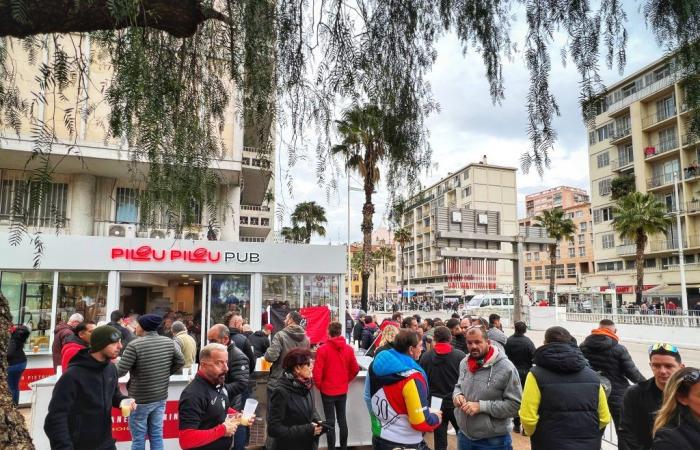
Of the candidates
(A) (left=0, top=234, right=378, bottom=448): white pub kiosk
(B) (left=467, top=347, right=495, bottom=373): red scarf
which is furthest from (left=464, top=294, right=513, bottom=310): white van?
(B) (left=467, top=347, right=495, bottom=373): red scarf

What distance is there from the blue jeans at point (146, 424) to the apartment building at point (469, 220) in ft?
11.9

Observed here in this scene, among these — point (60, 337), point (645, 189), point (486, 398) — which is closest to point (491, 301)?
point (645, 189)

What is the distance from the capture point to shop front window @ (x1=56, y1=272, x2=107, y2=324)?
37.5ft

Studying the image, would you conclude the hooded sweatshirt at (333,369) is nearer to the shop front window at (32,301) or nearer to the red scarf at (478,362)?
the red scarf at (478,362)

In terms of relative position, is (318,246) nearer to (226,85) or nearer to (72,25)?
(226,85)

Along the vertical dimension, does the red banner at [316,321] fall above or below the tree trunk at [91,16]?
below

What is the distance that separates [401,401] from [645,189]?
155 ft

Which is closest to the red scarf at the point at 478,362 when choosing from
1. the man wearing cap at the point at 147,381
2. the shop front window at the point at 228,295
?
the man wearing cap at the point at 147,381

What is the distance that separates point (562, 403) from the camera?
12.2ft

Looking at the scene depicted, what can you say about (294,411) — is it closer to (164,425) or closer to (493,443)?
(493,443)

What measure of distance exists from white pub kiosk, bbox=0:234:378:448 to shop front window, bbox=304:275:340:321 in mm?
28

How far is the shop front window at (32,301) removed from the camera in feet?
35.9

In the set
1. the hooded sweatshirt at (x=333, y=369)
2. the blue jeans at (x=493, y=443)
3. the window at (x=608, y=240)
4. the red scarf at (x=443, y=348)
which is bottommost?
the blue jeans at (x=493, y=443)

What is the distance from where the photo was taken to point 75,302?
452 inches
